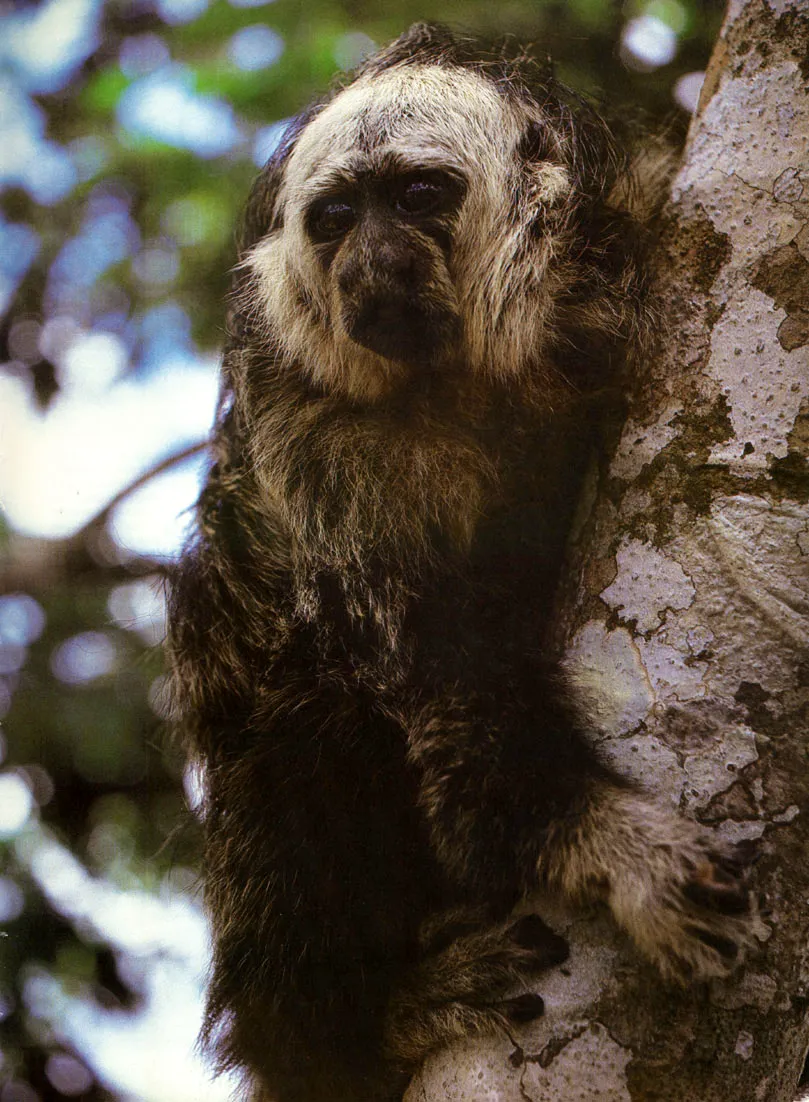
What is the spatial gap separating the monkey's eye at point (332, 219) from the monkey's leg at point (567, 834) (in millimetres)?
1017

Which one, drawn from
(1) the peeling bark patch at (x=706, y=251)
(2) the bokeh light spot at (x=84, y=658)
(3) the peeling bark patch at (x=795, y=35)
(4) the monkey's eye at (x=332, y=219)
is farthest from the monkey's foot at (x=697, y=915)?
(2) the bokeh light spot at (x=84, y=658)

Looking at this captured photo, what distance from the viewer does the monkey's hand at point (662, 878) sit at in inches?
55.5

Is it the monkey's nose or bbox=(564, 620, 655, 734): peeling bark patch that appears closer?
bbox=(564, 620, 655, 734): peeling bark patch

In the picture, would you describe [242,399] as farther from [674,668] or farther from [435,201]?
[674,668]

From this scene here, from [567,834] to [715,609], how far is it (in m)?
0.46

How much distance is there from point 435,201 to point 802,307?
84 centimetres

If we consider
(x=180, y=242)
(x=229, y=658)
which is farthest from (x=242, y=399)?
(x=180, y=242)

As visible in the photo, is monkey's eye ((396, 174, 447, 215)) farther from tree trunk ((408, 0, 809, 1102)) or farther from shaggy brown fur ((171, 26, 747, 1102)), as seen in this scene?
tree trunk ((408, 0, 809, 1102))

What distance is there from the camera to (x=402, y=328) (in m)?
1.95

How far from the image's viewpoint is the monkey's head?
6.44 ft

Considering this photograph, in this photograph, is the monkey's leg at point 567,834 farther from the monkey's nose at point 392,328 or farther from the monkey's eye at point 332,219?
the monkey's eye at point 332,219

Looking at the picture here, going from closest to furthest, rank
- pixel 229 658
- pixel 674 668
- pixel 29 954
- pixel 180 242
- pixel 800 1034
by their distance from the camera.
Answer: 1. pixel 800 1034
2. pixel 674 668
3. pixel 229 658
4. pixel 29 954
5. pixel 180 242

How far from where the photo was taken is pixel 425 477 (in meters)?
2.08

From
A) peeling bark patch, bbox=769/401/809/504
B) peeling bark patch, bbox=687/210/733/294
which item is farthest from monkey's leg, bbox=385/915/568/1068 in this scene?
peeling bark patch, bbox=687/210/733/294
